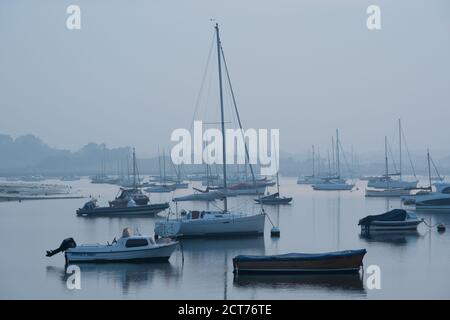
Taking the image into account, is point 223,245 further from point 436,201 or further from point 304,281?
point 436,201

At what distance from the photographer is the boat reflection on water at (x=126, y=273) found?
22.4 meters

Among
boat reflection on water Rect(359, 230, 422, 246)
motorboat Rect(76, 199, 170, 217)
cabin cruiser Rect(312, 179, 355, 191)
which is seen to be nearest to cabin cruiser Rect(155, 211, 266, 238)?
boat reflection on water Rect(359, 230, 422, 246)

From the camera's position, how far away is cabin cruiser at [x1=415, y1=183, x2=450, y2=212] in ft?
161

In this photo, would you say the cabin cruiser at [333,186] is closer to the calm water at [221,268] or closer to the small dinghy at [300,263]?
the calm water at [221,268]

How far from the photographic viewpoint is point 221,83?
3353cm

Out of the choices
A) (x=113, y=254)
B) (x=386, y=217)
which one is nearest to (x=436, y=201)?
(x=386, y=217)

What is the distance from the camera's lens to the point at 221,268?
25.0 meters

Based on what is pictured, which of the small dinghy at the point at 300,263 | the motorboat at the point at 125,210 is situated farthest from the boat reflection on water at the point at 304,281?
the motorboat at the point at 125,210

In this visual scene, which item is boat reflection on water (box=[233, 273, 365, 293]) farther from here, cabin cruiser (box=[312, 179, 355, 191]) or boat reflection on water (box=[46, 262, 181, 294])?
cabin cruiser (box=[312, 179, 355, 191])

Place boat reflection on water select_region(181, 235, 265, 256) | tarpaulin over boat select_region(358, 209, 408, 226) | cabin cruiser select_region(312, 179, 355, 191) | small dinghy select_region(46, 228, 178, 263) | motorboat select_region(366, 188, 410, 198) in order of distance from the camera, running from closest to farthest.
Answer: small dinghy select_region(46, 228, 178, 263), boat reflection on water select_region(181, 235, 265, 256), tarpaulin over boat select_region(358, 209, 408, 226), motorboat select_region(366, 188, 410, 198), cabin cruiser select_region(312, 179, 355, 191)

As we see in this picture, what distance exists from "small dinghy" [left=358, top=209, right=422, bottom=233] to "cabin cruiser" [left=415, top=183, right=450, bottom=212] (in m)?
14.0

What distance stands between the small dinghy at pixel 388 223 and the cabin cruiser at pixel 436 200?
14.0 metres
